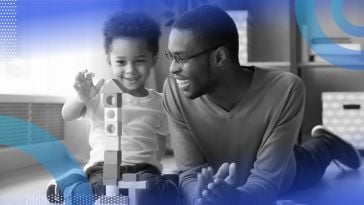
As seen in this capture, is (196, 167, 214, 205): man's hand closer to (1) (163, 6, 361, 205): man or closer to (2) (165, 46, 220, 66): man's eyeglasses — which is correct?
(1) (163, 6, 361, 205): man

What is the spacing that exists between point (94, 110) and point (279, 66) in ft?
0.68

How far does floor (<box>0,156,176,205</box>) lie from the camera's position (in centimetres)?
55

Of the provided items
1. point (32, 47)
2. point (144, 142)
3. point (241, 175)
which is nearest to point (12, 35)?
point (32, 47)

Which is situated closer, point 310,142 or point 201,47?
point 201,47

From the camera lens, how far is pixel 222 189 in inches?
18.7

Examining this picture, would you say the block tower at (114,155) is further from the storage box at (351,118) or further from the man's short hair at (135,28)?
the storage box at (351,118)

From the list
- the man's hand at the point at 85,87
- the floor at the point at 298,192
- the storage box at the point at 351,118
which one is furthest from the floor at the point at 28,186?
the storage box at the point at 351,118

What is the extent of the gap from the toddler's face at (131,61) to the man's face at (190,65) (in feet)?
0.10

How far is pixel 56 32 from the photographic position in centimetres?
53

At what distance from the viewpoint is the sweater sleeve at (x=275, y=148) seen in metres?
0.51

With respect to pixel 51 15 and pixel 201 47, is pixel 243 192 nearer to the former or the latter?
pixel 201 47

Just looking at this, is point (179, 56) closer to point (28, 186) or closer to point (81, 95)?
point (81, 95)

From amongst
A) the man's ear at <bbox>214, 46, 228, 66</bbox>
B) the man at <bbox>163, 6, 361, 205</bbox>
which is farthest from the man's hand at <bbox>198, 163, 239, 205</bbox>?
the man's ear at <bbox>214, 46, 228, 66</bbox>

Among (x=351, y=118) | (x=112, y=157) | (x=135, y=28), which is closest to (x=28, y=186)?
(x=112, y=157)
